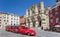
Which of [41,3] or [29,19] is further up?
[41,3]

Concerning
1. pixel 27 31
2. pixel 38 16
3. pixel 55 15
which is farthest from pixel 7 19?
pixel 27 31

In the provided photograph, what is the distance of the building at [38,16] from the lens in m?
90.7

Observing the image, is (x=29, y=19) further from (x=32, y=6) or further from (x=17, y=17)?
(x=17, y=17)

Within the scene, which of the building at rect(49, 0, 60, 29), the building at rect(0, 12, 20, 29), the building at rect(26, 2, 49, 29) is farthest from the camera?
the building at rect(0, 12, 20, 29)

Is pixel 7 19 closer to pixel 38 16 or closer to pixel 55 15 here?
pixel 38 16

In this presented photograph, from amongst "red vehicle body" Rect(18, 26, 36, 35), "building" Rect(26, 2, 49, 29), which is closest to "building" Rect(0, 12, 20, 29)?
"building" Rect(26, 2, 49, 29)

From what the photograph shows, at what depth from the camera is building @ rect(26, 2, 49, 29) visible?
297ft

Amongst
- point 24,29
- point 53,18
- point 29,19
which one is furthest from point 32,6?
point 24,29

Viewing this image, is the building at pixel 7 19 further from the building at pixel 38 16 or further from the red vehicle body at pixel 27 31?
the red vehicle body at pixel 27 31

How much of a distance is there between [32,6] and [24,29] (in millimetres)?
84203

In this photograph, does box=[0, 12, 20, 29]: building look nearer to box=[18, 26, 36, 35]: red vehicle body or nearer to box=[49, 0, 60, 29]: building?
box=[49, 0, 60, 29]: building

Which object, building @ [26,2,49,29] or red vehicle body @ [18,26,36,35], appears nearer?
red vehicle body @ [18,26,36,35]

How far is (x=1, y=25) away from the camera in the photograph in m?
111

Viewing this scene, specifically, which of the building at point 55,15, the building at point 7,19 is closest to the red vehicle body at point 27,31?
the building at point 55,15
